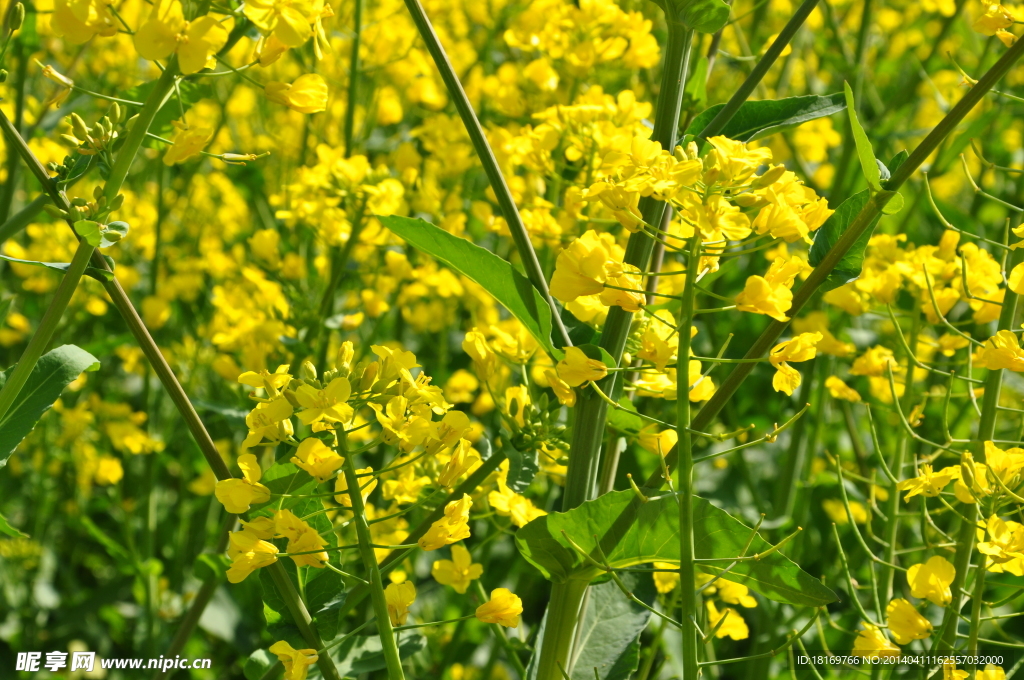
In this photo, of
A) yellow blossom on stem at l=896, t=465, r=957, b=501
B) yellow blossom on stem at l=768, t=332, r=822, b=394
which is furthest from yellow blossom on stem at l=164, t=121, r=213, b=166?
yellow blossom on stem at l=896, t=465, r=957, b=501

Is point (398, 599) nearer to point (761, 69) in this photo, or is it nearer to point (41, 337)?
point (41, 337)

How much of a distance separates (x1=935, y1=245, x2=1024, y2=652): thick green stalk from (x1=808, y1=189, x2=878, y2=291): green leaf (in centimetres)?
25

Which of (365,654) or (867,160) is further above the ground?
(867,160)

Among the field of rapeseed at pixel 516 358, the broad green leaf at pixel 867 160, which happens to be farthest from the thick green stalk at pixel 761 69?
the broad green leaf at pixel 867 160

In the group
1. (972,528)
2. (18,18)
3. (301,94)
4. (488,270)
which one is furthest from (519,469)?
(18,18)

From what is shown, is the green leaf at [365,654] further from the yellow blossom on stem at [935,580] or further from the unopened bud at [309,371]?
the yellow blossom on stem at [935,580]

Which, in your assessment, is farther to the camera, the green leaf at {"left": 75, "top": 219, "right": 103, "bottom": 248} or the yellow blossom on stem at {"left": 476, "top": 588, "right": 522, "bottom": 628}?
the yellow blossom on stem at {"left": 476, "top": 588, "right": 522, "bottom": 628}

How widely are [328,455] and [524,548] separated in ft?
0.70

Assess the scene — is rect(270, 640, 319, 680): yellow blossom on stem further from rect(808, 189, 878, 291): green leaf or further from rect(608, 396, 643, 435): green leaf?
rect(808, 189, 878, 291): green leaf

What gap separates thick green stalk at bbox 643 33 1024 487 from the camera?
0.83 meters

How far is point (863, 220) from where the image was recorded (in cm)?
87

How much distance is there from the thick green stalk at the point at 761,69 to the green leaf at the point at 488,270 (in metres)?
0.24

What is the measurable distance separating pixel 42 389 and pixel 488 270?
521 mm

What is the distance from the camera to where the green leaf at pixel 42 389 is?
97 cm
